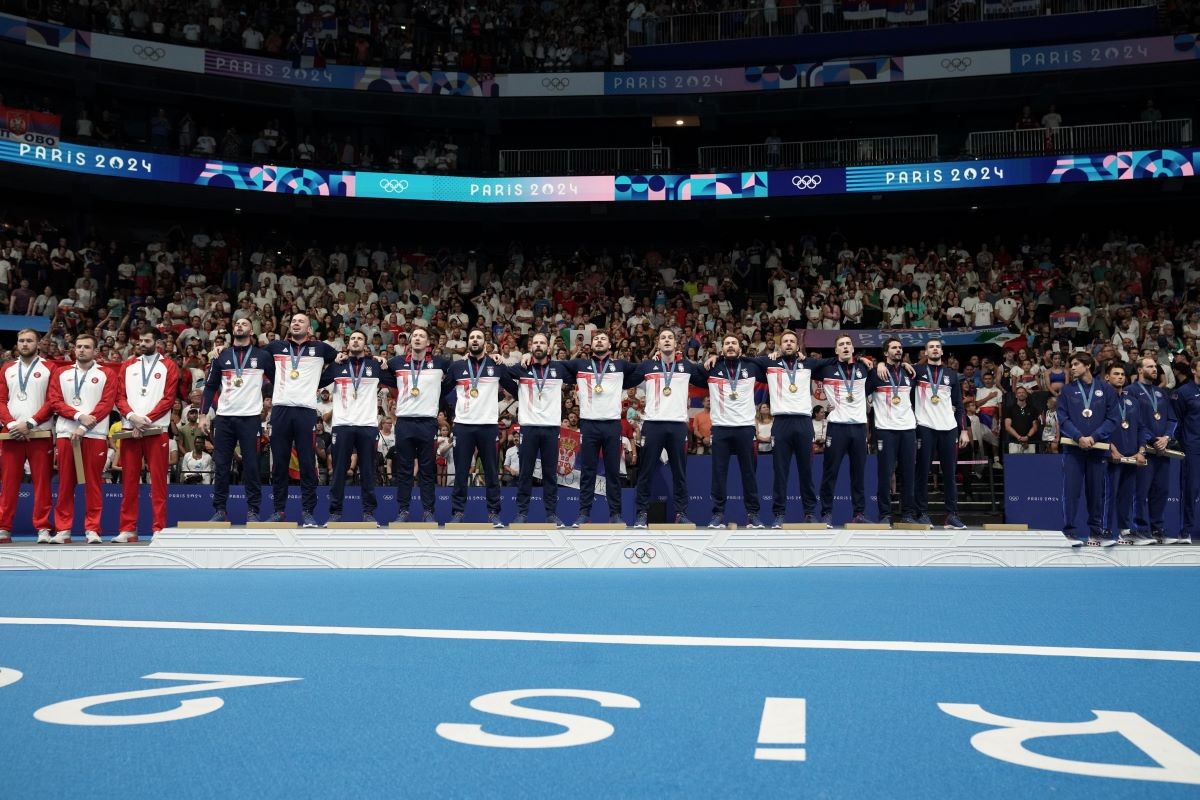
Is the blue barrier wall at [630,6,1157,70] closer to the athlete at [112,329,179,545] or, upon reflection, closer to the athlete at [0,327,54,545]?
the athlete at [112,329,179,545]

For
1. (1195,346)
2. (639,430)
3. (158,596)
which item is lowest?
(158,596)

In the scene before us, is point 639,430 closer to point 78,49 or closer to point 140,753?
point 140,753

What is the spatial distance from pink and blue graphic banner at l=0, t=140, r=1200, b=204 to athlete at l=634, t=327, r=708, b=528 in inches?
616

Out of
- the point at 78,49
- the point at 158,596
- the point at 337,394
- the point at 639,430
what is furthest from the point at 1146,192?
the point at 78,49

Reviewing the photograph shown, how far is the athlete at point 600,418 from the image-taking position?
474 inches

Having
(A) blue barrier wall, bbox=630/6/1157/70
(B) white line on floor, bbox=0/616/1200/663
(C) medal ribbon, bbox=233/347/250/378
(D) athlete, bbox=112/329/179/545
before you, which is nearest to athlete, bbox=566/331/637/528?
(C) medal ribbon, bbox=233/347/250/378

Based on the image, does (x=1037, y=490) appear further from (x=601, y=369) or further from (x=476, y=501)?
(x=476, y=501)

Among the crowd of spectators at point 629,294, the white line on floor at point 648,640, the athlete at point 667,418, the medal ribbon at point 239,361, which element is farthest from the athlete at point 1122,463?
the medal ribbon at point 239,361

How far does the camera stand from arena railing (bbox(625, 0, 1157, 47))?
27797 millimetres

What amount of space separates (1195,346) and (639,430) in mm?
11382

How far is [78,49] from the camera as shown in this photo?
25.8 meters

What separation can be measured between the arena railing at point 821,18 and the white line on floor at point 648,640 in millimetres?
26697

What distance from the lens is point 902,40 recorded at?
28.5 metres

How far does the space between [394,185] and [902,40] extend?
50.4 feet
